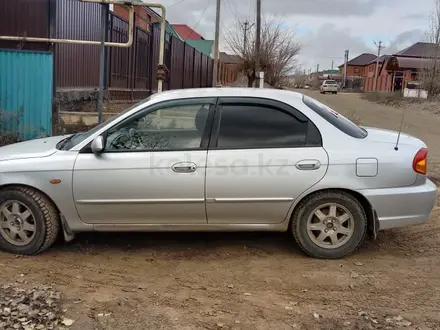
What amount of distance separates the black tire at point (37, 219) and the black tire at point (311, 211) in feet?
7.19

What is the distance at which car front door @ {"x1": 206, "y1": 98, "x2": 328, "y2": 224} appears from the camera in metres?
4.39

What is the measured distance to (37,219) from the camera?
177 inches

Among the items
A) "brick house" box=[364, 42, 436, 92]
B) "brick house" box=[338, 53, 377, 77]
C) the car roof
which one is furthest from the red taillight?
"brick house" box=[338, 53, 377, 77]

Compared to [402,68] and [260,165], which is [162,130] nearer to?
[260,165]

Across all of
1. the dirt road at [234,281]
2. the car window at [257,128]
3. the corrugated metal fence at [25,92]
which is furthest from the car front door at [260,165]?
the corrugated metal fence at [25,92]

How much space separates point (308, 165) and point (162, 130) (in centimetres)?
139

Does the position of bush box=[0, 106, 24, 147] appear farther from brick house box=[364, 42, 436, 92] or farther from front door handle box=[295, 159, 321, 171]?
brick house box=[364, 42, 436, 92]

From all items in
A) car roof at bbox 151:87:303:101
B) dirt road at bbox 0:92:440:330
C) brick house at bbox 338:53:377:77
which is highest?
brick house at bbox 338:53:377:77

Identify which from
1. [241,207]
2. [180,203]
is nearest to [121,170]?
[180,203]

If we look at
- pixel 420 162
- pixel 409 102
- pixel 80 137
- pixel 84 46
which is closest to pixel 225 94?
pixel 80 137

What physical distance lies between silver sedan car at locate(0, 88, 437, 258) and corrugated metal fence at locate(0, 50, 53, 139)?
15.7ft

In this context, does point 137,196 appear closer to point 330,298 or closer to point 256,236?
point 256,236

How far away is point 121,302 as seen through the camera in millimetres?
3656

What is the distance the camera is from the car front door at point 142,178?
438 centimetres
